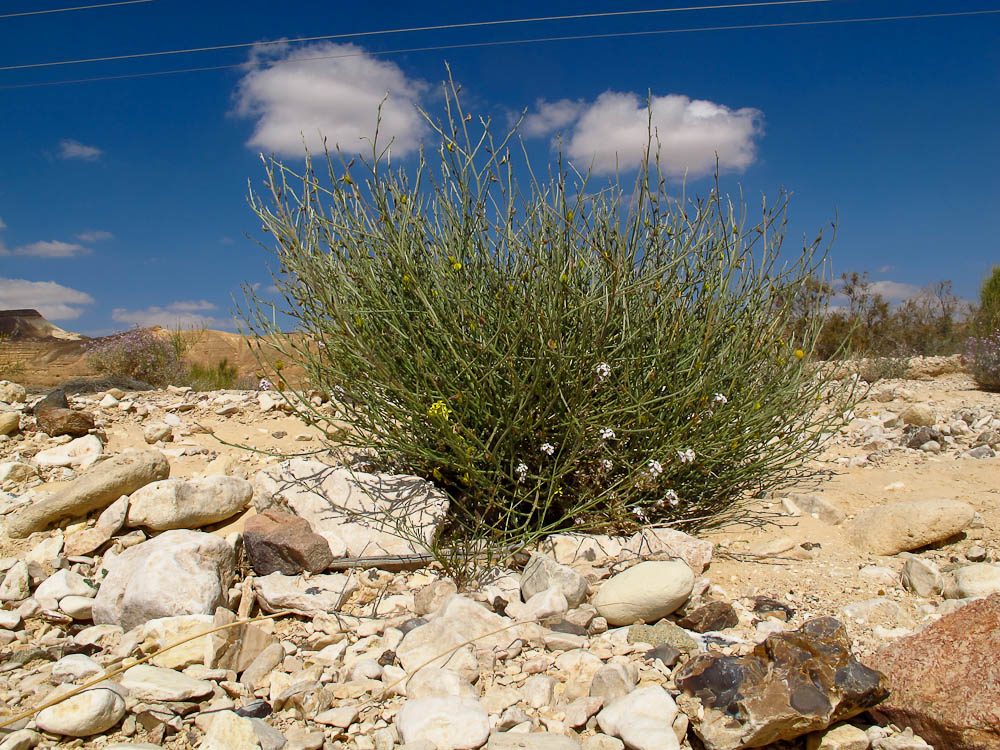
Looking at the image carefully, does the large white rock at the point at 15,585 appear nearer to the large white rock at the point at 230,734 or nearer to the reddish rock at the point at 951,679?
the large white rock at the point at 230,734

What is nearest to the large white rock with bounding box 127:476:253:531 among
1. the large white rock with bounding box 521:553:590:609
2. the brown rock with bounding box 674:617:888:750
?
the large white rock with bounding box 521:553:590:609

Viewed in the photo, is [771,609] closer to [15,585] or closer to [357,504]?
[357,504]

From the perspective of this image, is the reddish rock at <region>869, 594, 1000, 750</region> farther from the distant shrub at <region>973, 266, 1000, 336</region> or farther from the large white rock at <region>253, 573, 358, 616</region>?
the distant shrub at <region>973, 266, 1000, 336</region>

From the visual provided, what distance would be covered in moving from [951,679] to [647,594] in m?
1.01

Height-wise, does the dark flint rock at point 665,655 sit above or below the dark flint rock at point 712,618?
below

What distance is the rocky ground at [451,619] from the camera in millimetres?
2156

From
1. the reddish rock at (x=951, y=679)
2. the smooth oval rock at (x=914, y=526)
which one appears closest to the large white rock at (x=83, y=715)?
the reddish rock at (x=951, y=679)

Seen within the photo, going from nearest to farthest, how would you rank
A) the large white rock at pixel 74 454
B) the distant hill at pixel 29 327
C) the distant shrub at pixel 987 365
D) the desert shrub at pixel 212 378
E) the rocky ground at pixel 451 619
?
1. the rocky ground at pixel 451 619
2. the large white rock at pixel 74 454
3. the desert shrub at pixel 212 378
4. the distant shrub at pixel 987 365
5. the distant hill at pixel 29 327

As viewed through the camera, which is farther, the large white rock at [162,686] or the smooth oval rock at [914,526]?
the smooth oval rock at [914,526]

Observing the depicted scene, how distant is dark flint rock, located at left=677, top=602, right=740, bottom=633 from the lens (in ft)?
9.23

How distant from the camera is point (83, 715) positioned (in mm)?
2213

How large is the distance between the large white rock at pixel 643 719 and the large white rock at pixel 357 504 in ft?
4.42

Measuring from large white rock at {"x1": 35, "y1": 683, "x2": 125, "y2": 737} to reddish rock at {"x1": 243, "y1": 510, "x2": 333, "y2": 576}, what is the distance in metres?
1.13

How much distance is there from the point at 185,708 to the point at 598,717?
49.7 inches
